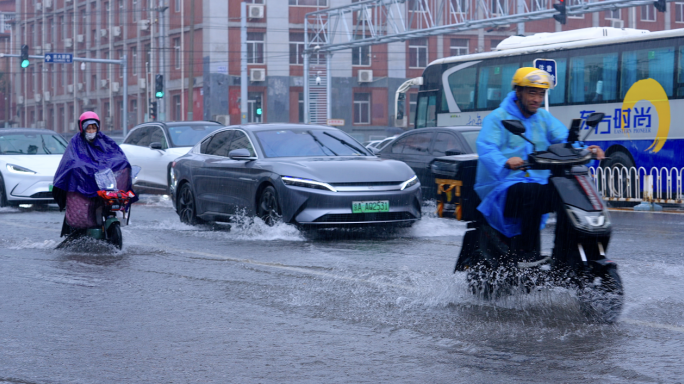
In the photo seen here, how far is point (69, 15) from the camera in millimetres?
68562

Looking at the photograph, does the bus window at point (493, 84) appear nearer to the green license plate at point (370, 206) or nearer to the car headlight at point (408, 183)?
the car headlight at point (408, 183)

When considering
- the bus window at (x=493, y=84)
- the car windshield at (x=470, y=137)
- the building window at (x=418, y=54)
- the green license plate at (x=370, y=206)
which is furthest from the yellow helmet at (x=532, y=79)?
the building window at (x=418, y=54)

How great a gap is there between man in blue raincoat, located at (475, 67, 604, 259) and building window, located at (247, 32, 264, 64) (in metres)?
48.2

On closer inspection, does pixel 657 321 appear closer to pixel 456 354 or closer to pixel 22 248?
pixel 456 354

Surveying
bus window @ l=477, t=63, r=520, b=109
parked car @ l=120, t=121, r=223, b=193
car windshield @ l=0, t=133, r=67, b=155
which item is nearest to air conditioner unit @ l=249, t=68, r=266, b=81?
bus window @ l=477, t=63, r=520, b=109

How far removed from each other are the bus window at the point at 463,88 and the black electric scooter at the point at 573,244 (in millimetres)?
17621

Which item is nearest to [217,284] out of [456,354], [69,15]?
[456,354]

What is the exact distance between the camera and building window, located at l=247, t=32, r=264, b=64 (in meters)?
53.8

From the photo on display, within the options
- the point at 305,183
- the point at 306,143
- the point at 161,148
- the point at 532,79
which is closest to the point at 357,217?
the point at 305,183

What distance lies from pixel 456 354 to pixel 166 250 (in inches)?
232

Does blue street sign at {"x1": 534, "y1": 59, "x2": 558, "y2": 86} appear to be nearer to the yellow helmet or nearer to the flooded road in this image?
the flooded road

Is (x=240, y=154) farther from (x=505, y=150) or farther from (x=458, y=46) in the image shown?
(x=458, y=46)

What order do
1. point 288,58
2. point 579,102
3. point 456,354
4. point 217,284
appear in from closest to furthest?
point 456,354
point 217,284
point 579,102
point 288,58

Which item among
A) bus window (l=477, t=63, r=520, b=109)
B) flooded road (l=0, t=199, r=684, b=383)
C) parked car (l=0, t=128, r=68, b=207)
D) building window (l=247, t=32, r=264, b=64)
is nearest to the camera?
flooded road (l=0, t=199, r=684, b=383)
